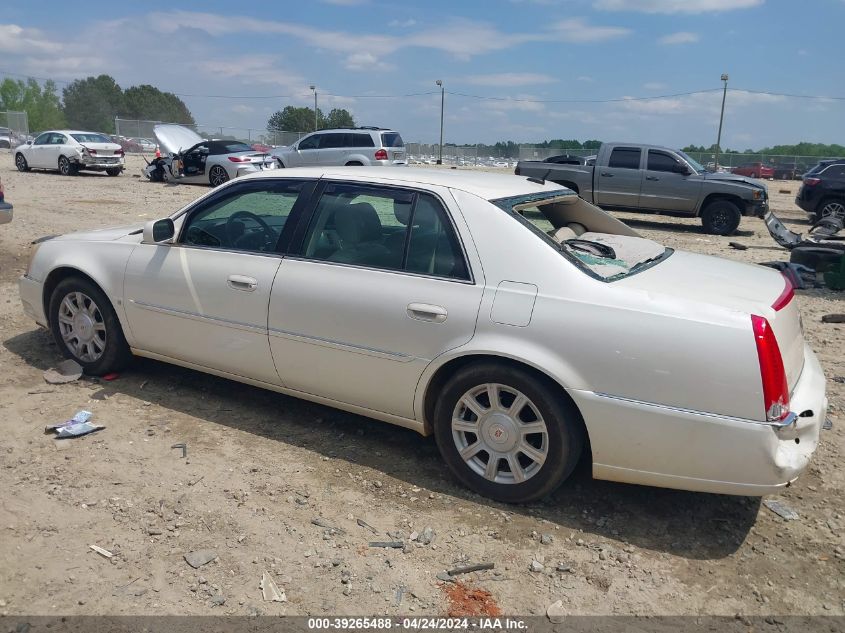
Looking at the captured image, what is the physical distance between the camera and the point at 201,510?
3484 millimetres

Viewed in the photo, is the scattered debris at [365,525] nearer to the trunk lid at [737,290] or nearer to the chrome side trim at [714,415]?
the chrome side trim at [714,415]

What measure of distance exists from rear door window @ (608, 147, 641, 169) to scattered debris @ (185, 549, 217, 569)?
14.9 metres

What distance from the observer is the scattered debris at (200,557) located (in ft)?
10.1

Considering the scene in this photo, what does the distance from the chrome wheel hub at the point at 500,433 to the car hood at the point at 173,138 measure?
20.1m

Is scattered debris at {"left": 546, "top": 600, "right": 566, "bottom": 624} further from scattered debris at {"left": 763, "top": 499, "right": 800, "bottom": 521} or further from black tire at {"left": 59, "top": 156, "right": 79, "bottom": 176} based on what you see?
black tire at {"left": 59, "top": 156, "right": 79, "bottom": 176}

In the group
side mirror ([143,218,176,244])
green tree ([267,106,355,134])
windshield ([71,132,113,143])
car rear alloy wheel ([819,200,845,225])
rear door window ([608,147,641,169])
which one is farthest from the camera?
green tree ([267,106,355,134])

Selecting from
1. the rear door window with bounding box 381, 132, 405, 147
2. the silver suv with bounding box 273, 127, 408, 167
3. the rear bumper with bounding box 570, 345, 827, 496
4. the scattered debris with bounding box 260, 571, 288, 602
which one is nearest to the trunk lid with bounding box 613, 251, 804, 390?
the rear bumper with bounding box 570, 345, 827, 496

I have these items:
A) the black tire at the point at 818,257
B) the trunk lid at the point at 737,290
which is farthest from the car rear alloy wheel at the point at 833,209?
the trunk lid at the point at 737,290

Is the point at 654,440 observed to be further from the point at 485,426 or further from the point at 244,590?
the point at 244,590

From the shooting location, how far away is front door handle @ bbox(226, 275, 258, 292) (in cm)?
416

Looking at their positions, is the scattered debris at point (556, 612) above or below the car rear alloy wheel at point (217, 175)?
below

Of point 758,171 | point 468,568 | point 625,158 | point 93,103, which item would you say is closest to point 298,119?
point 93,103

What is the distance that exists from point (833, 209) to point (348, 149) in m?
13.1

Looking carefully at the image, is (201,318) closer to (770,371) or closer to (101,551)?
(101,551)
